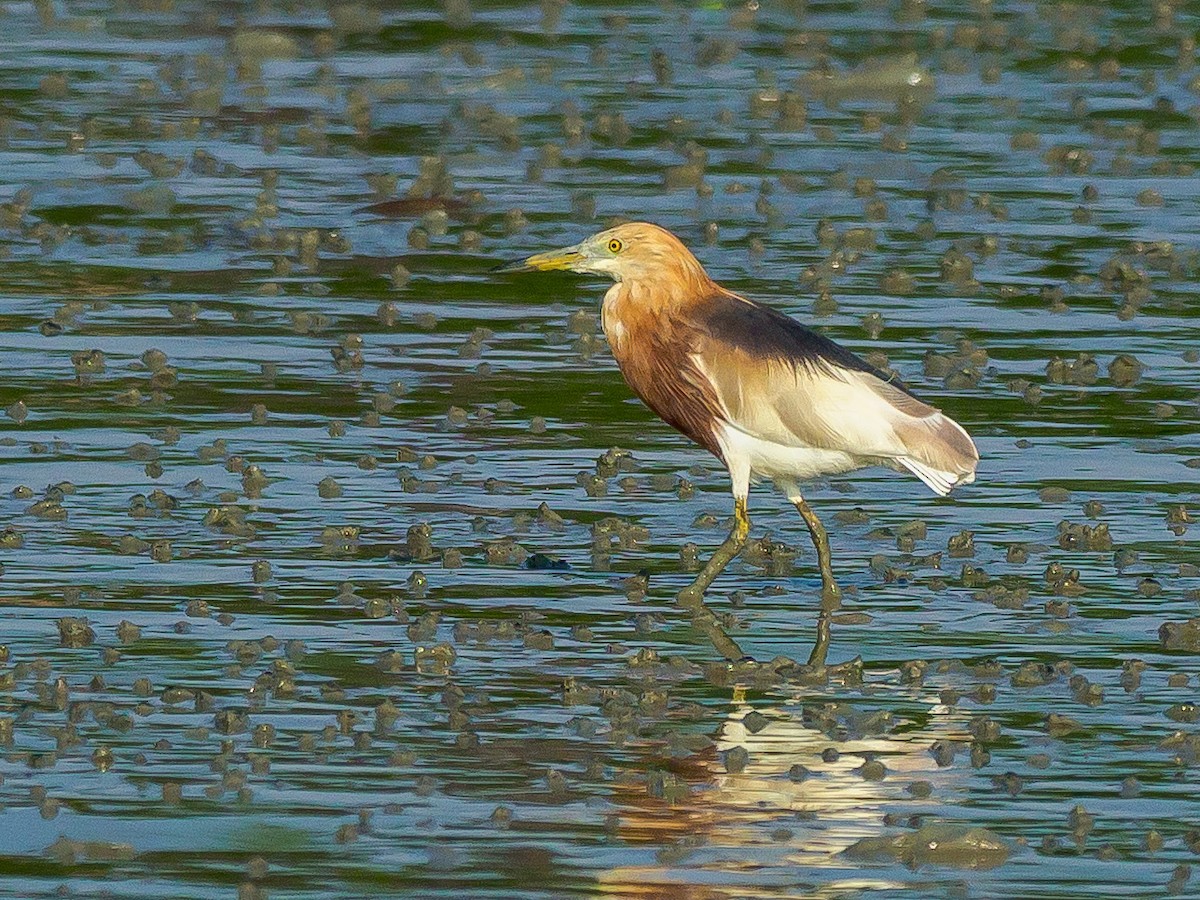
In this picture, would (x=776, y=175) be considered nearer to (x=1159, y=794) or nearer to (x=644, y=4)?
(x=644, y=4)

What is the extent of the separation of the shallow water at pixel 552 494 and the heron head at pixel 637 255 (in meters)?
1.17

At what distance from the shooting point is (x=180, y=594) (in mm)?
10453

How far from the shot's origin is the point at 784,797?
837cm

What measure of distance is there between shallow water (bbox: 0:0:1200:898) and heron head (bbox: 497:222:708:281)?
3.85ft

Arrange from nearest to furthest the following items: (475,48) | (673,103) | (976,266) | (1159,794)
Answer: (1159,794), (976,266), (673,103), (475,48)

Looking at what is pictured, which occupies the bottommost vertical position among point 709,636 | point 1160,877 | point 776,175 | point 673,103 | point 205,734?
point 1160,877

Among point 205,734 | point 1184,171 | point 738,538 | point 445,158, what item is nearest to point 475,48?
point 445,158

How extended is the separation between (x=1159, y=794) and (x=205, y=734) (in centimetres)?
304

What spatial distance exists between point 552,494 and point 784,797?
3.99 meters

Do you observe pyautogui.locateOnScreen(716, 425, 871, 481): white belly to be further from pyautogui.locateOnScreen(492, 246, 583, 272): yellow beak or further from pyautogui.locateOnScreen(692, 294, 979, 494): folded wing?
pyautogui.locateOnScreen(492, 246, 583, 272): yellow beak

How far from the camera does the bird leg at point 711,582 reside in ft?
33.7

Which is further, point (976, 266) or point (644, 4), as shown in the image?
point (644, 4)

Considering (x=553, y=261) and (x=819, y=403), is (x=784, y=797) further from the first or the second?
(x=553, y=261)

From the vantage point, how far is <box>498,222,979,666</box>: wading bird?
1071 cm
